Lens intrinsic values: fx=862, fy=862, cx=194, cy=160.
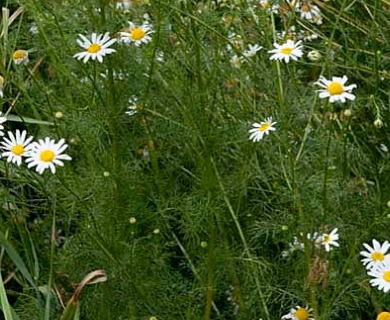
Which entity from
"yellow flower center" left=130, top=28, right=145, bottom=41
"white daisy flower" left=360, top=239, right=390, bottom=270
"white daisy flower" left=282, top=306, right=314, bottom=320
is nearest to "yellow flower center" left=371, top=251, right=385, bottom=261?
"white daisy flower" left=360, top=239, right=390, bottom=270

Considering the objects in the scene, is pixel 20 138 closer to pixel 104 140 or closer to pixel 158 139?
pixel 104 140

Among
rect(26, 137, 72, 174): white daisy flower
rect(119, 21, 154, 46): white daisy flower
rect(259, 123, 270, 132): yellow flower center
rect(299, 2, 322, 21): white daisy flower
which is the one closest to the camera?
rect(26, 137, 72, 174): white daisy flower

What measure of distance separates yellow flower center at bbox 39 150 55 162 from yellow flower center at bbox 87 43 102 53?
19cm

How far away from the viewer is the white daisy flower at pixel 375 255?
1.30 metres

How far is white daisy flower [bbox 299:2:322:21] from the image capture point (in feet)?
6.07

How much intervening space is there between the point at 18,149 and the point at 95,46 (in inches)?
8.0

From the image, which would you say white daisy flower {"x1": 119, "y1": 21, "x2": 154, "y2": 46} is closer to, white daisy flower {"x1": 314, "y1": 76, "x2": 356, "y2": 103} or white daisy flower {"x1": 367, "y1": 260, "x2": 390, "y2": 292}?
white daisy flower {"x1": 314, "y1": 76, "x2": 356, "y2": 103}

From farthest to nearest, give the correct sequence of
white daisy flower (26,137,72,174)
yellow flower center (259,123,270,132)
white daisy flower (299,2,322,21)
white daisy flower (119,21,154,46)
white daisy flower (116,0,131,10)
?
1. white daisy flower (299,2,322,21)
2. white daisy flower (116,0,131,10)
3. white daisy flower (119,21,154,46)
4. yellow flower center (259,123,270,132)
5. white daisy flower (26,137,72,174)

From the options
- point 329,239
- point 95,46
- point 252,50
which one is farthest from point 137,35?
point 329,239

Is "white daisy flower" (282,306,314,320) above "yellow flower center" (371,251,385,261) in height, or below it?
below

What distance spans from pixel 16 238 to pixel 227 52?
533 mm

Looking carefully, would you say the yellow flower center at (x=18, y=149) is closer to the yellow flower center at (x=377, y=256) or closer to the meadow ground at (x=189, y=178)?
the meadow ground at (x=189, y=178)

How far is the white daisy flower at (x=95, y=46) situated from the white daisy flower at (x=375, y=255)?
0.50m

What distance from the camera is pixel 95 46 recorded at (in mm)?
1344
